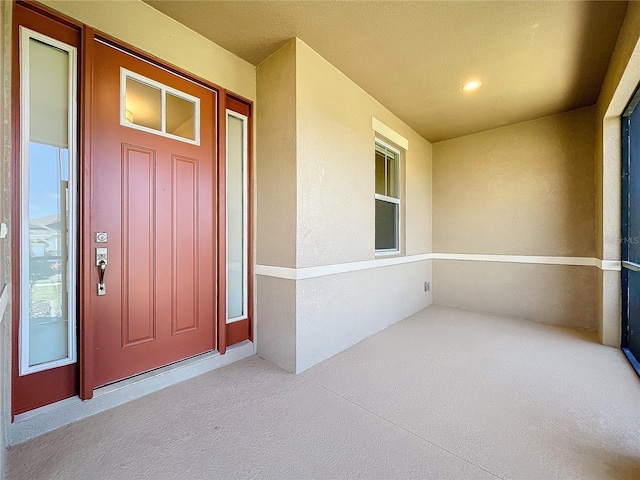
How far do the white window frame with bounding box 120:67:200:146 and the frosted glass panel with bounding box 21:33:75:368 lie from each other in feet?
0.91

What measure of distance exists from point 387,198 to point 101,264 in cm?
316

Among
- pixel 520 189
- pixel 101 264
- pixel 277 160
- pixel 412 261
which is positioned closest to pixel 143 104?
pixel 277 160

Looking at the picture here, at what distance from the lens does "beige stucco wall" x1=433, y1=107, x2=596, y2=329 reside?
353 cm

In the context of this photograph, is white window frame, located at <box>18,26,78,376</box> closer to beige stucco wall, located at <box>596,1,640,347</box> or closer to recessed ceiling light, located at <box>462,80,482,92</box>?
recessed ceiling light, located at <box>462,80,482,92</box>

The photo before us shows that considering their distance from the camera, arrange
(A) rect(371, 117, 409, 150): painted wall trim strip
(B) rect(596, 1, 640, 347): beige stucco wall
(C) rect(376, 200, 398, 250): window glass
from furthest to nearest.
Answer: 1. (C) rect(376, 200, 398, 250): window glass
2. (A) rect(371, 117, 409, 150): painted wall trim strip
3. (B) rect(596, 1, 640, 347): beige stucco wall

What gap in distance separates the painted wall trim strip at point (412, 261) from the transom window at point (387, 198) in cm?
28

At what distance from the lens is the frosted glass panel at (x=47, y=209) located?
1642mm

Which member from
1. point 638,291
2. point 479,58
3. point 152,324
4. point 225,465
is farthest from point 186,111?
point 638,291

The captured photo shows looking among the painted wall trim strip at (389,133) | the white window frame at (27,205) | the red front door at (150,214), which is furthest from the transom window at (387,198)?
the white window frame at (27,205)

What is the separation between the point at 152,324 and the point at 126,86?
5.71 feet

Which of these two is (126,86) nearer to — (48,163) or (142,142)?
(142,142)

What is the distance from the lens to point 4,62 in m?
1.47

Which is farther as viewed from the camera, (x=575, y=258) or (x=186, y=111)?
(x=575, y=258)

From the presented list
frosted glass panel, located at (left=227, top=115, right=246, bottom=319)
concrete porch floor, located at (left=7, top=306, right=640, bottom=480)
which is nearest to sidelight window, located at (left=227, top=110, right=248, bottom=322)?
frosted glass panel, located at (left=227, top=115, right=246, bottom=319)
